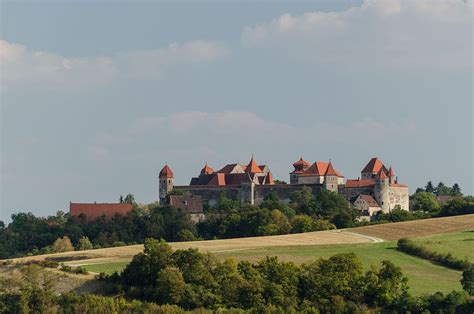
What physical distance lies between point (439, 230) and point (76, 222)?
48859 mm

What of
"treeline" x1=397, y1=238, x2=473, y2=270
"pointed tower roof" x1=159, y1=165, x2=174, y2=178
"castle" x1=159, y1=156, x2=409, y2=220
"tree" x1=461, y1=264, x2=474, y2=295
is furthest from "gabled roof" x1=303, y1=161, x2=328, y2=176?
"tree" x1=461, y1=264, x2=474, y2=295

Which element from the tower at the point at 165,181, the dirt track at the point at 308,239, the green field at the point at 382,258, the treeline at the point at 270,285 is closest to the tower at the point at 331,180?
the tower at the point at 165,181

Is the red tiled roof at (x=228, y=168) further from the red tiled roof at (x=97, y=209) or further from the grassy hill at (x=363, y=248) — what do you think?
the grassy hill at (x=363, y=248)

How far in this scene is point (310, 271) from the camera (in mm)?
63156

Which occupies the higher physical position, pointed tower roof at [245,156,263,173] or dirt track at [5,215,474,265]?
pointed tower roof at [245,156,263,173]

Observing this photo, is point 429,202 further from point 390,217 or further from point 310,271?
point 310,271

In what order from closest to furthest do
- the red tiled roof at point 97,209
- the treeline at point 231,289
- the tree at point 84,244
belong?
the treeline at point 231,289, the tree at point 84,244, the red tiled roof at point 97,209

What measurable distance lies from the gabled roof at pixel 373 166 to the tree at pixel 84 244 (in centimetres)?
5264

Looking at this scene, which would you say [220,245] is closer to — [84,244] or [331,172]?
[84,244]

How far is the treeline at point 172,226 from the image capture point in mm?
108625

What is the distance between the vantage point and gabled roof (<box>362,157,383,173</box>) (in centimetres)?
15088

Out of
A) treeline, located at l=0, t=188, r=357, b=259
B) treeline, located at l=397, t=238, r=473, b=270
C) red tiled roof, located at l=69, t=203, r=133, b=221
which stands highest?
red tiled roof, located at l=69, t=203, r=133, b=221

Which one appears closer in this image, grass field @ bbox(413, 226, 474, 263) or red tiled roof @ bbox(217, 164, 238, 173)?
grass field @ bbox(413, 226, 474, 263)

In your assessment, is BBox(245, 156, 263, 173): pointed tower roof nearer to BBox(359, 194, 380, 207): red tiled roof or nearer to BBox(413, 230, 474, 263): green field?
BBox(359, 194, 380, 207): red tiled roof
